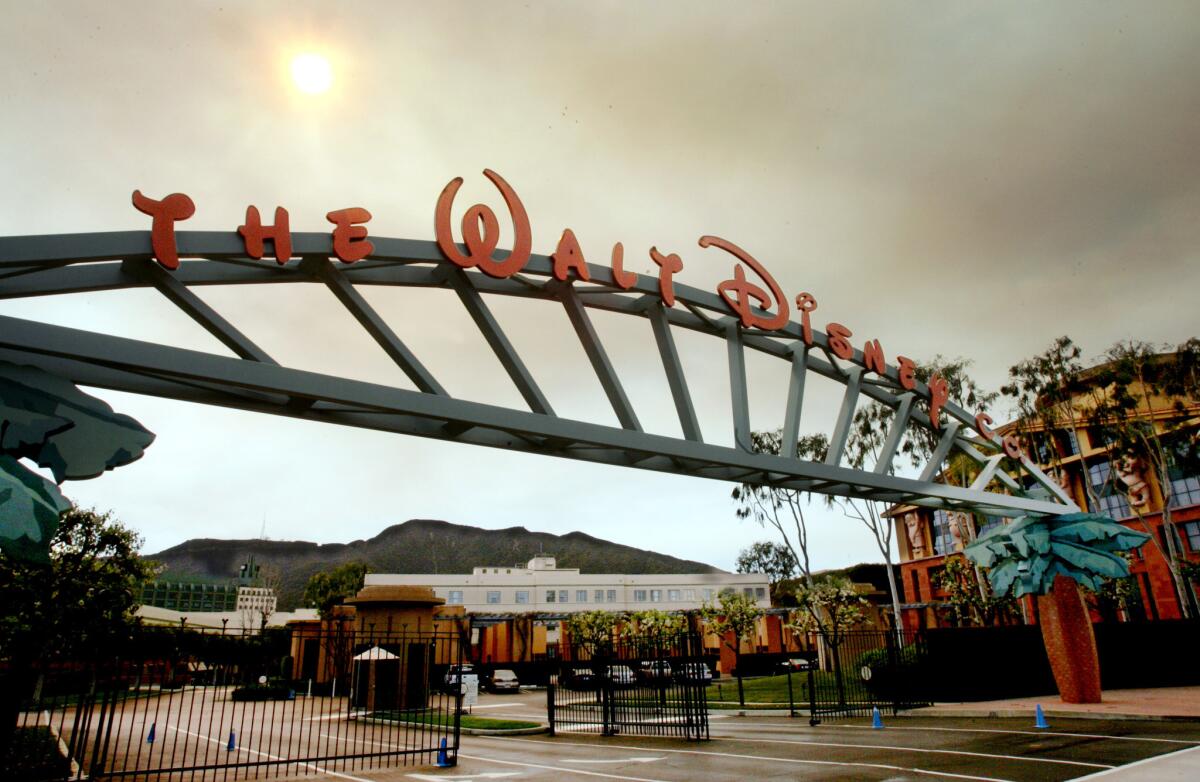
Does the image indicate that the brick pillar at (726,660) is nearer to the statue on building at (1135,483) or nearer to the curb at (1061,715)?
the statue on building at (1135,483)

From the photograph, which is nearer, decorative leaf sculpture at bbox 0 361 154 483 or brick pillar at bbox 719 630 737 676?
decorative leaf sculpture at bbox 0 361 154 483

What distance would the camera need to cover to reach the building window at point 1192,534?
43.9 meters

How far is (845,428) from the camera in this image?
1312 centimetres

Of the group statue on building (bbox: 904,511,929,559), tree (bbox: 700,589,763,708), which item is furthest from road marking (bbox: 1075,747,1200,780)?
statue on building (bbox: 904,511,929,559)

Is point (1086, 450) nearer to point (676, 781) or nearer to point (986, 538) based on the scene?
point (986, 538)

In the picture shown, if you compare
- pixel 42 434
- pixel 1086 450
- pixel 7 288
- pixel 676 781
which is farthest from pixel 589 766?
pixel 1086 450

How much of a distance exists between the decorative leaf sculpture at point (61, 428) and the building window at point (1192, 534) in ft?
182

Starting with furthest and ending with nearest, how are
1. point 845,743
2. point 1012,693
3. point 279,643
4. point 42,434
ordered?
point 279,643, point 1012,693, point 845,743, point 42,434

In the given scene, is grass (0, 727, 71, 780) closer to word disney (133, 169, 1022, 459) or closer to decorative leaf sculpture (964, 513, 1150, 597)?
word disney (133, 169, 1022, 459)

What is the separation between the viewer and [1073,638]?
19.9 metres

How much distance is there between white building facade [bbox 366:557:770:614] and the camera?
7812 centimetres

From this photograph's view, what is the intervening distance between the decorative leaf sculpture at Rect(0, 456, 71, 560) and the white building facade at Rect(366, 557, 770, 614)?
7230cm

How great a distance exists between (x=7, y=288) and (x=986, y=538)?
75.2ft

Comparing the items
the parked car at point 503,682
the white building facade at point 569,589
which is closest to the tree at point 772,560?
the white building facade at point 569,589
